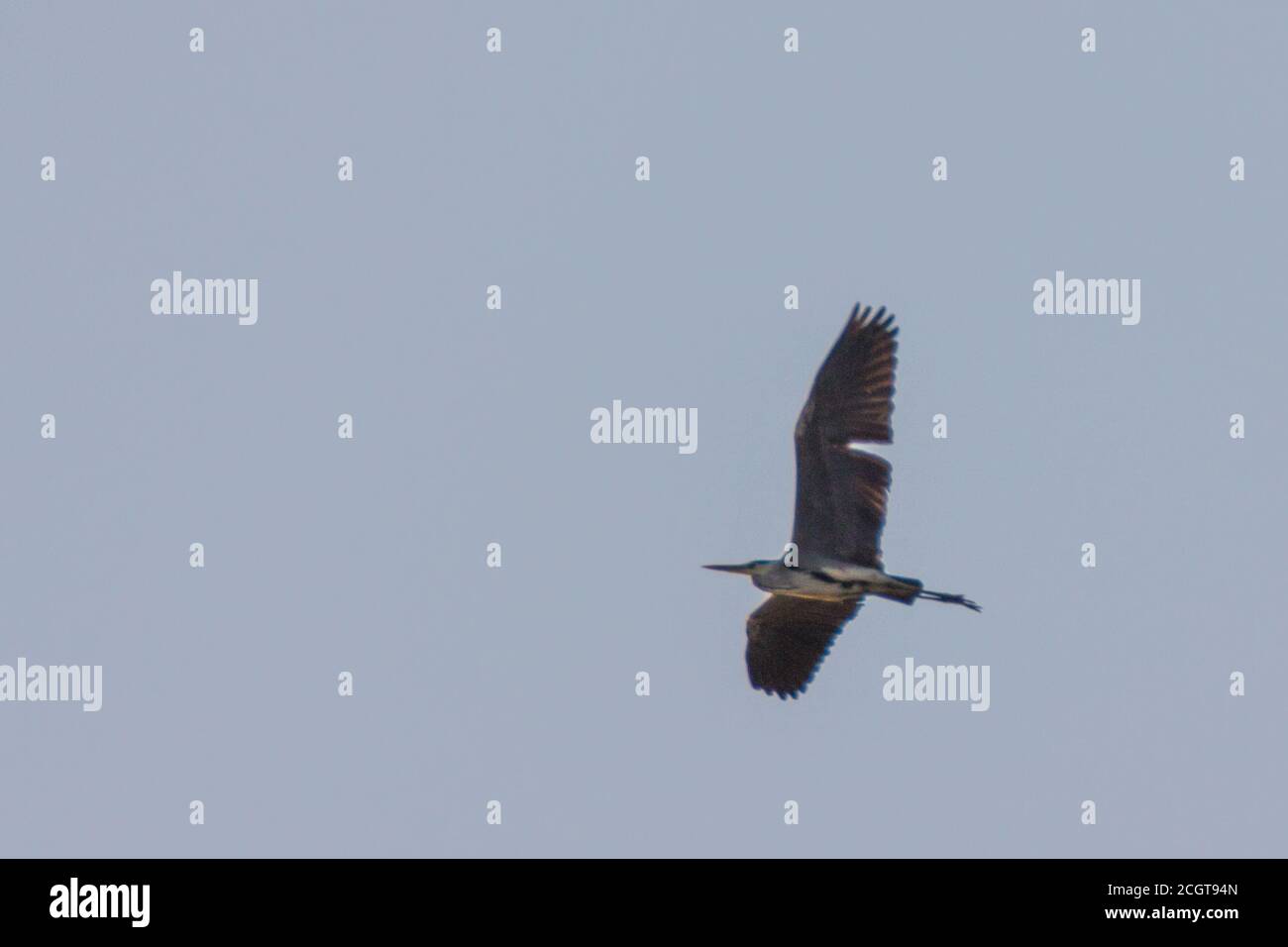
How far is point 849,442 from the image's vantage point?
1964cm

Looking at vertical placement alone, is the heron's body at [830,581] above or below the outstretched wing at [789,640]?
above

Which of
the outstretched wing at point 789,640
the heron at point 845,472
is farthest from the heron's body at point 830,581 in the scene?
the outstretched wing at point 789,640

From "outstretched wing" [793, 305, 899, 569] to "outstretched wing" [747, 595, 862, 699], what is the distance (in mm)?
1600

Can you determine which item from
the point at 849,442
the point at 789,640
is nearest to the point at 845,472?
the point at 849,442

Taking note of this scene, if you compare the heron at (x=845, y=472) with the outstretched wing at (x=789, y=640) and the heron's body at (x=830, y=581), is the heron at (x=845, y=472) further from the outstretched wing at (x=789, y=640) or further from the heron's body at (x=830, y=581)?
the outstretched wing at (x=789, y=640)

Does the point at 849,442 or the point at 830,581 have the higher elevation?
the point at 849,442

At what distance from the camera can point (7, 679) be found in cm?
2630

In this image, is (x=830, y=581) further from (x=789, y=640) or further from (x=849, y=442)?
(x=789, y=640)

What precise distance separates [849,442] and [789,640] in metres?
2.73

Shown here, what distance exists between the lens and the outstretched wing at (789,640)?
2125 centimetres

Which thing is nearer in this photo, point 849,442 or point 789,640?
point 849,442

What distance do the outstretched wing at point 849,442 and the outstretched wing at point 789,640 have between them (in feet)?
5.25
